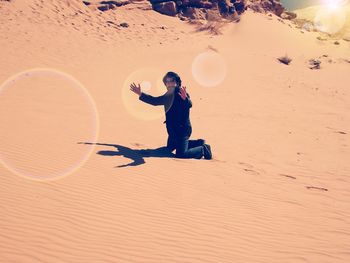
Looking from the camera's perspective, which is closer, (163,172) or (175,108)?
(163,172)

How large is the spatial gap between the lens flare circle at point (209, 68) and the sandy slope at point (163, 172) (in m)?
0.62

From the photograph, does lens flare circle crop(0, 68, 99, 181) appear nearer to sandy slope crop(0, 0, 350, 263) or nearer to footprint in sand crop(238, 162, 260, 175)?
sandy slope crop(0, 0, 350, 263)

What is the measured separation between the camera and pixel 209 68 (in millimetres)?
20484

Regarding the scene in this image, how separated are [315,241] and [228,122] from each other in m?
7.43

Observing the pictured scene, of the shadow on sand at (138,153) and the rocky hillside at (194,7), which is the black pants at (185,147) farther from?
the rocky hillside at (194,7)

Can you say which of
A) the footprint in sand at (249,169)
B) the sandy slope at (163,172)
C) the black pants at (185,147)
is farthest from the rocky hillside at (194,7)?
the footprint in sand at (249,169)

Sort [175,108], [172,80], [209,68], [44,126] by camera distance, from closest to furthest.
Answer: [172,80] < [175,108] < [44,126] < [209,68]

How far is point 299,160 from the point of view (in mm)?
8383

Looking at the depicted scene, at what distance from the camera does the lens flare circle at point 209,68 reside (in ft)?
60.1

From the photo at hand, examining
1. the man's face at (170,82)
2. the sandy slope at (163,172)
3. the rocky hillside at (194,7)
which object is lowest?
the sandy slope at (163,172)

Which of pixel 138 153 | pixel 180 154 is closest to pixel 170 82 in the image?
pixel 180 154

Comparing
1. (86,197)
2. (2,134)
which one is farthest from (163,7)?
(86,197)

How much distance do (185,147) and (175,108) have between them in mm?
815

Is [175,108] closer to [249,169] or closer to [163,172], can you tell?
[163,172]
